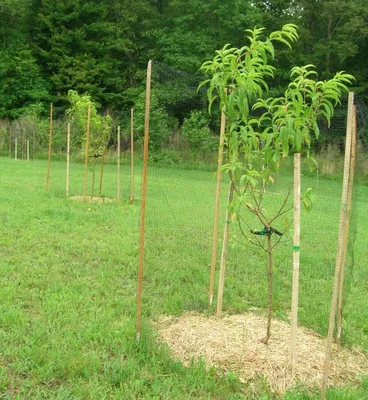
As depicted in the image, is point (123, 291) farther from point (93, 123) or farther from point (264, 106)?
point (93, 123)

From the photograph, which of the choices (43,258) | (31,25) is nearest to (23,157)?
(31,25)

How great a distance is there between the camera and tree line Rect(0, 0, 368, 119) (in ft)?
83.7

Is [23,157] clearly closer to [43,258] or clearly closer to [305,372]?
[43,258]

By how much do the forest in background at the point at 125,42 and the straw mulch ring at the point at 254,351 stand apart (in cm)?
2271

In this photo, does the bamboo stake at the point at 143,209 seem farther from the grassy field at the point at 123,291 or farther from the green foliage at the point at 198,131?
the green foliage at the point at 198,131

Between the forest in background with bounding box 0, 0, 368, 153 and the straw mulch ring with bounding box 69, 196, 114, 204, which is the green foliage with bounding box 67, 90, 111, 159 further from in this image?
the forest in background with bounding box 0, 0, 368, 153

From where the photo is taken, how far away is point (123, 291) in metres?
4.29

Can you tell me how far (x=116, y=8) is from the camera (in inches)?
1117

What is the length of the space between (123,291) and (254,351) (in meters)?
1.55

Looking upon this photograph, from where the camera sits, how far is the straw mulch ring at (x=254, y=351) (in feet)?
9.84

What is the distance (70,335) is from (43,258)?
186 cm

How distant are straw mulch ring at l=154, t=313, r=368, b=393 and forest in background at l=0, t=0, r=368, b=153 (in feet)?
74.5

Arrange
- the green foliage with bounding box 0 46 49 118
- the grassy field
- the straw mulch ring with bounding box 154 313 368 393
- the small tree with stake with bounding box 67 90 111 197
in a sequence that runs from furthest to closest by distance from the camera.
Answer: the green foliage with bounding box 0 46 49 118 < the small tree with stake with bounding box 67 90 111 197 < the straw mulch ring with bounding box 154 313 368 393 < the grassy field

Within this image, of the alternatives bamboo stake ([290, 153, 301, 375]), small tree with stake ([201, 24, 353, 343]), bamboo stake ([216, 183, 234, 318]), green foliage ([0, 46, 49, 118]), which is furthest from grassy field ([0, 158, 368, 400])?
green foliage ([0, 46, 49, 118])
